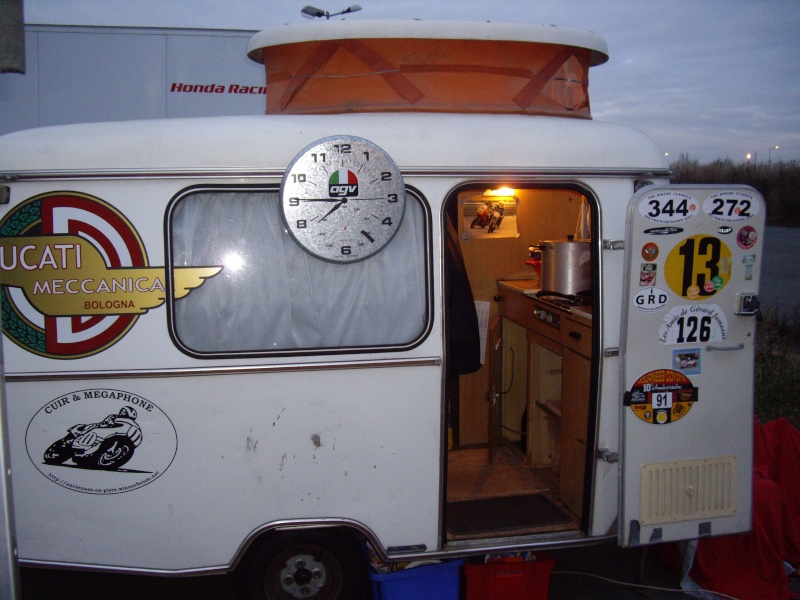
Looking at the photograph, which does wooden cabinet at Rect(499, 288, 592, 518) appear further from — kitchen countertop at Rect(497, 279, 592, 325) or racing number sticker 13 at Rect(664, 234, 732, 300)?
racing number sticker 13 at Rect(664, 234, 732, 300)

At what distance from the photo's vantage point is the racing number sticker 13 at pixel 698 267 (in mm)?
3471

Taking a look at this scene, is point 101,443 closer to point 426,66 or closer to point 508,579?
point 508,579

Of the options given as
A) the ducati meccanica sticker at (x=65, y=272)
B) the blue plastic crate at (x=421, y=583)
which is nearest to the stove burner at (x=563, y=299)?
the blue plastic crate at (x=421, y=583)

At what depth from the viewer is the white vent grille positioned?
357 cm

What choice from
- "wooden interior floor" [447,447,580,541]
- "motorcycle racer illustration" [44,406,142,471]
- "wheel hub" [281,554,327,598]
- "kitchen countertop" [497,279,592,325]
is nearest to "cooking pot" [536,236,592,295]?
"kitchen countertop" [497,279,592,325]

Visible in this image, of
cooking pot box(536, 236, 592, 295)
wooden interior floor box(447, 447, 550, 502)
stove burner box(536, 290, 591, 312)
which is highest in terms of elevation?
cooking pot box(536, 236, 592, 295)

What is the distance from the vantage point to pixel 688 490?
362 centimetres

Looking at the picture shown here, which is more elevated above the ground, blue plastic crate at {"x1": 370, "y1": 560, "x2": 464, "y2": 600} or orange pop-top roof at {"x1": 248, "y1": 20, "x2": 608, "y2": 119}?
orange pop-top roof at {"x1": 248, "y1": 20, "x2": 608, "y2": 119}

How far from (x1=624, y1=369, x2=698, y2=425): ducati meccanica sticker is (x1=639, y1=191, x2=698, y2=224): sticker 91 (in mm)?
783

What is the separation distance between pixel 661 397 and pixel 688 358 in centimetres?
25

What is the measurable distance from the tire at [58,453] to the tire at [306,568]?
104cm

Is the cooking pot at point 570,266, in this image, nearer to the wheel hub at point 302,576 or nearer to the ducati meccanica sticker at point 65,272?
the wheel hub at point 302,576

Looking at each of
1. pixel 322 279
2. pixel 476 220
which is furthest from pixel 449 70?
pixel 476 220

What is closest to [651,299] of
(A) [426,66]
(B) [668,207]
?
(B) [668,207]
